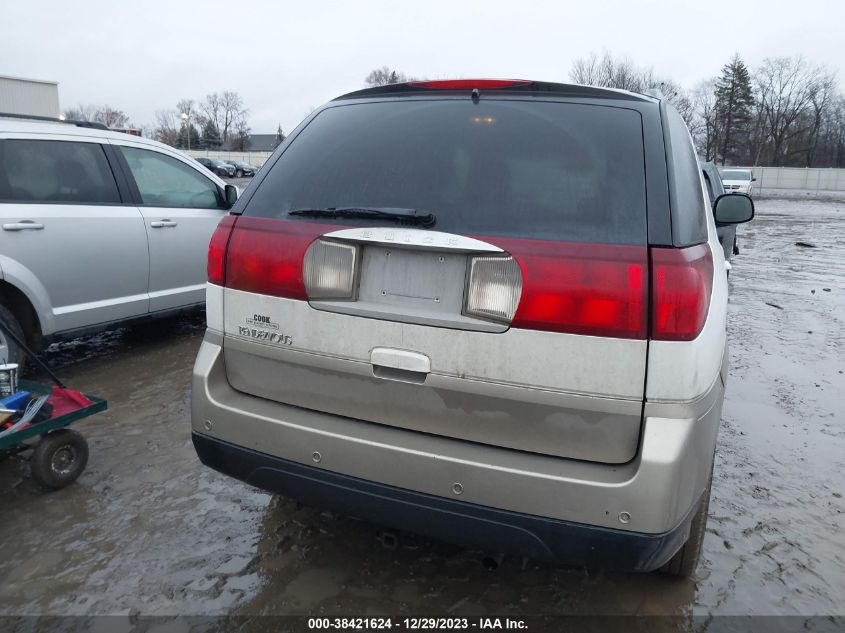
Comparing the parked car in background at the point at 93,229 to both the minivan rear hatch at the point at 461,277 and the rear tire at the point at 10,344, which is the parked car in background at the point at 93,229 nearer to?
the rear tire at the point at 10,344

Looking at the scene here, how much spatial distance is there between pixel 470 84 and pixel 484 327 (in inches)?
38.9

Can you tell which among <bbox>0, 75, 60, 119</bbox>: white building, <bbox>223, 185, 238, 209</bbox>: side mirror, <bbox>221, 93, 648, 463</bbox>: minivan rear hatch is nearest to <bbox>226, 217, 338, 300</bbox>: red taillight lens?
<bbox>221, 93, 648, 463</bbox>: minivan rear hatch

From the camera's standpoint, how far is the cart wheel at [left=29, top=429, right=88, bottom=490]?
311cm

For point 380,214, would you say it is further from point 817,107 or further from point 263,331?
point 817,107

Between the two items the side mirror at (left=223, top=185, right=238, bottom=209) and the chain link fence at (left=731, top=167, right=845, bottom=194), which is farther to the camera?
the chain link fence at (left=731, top=167, right=845, bottom=194)

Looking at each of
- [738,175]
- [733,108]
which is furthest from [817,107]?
[738,175]

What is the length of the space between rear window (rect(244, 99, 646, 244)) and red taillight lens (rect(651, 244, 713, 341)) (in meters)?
0.10

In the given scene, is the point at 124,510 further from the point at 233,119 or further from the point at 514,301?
the point at 233,119

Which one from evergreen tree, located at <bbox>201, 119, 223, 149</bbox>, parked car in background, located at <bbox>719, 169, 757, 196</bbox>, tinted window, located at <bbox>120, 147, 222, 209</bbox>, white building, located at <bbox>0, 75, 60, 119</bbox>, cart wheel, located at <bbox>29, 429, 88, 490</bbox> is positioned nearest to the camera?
cart wheel, located at <bbox>29, 429, 88, 490</bbox>

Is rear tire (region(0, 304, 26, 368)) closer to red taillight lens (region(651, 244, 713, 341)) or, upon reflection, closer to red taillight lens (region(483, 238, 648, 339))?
red taillight lens (region(483, 238, 648, 339))

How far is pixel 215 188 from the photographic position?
19.1 feet

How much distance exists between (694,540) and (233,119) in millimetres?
114817

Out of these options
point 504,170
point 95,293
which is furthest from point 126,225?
point 504,170

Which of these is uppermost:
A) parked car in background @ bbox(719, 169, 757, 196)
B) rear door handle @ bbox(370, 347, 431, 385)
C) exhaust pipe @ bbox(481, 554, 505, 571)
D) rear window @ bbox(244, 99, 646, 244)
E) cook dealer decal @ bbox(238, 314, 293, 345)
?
parked car in background @ bbox(719, 169, 757, 196)
